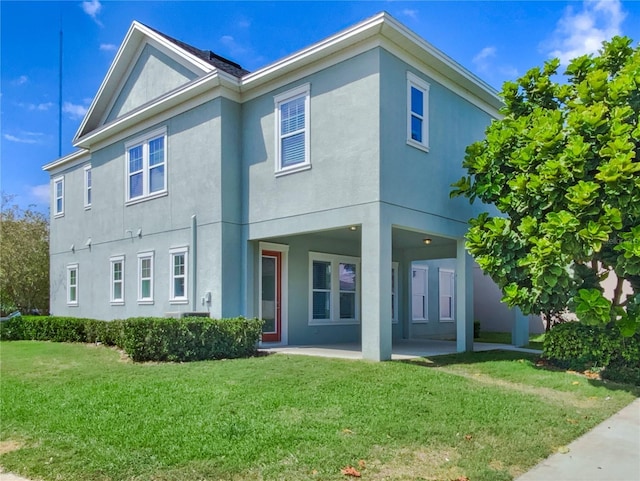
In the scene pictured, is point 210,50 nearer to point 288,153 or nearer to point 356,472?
point 288,153

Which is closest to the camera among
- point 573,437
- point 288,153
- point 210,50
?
point 573,437

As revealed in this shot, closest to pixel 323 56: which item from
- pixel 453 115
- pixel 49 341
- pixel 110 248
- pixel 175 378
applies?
pixel 453 115

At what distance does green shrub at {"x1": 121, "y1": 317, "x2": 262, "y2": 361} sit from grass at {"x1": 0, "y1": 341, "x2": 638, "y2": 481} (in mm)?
550

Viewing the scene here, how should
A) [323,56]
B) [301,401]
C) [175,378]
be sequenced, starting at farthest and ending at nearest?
[323,56] < [175,378] < [301,401]

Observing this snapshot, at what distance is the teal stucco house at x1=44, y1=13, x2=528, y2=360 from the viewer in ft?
35.1

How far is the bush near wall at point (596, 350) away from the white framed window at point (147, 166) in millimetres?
10669

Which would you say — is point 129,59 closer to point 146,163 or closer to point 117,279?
point 146,163

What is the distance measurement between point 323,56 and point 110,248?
995 cm

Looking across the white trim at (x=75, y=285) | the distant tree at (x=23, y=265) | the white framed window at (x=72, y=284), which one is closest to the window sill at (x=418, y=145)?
the white trim at (x=75, y=285)

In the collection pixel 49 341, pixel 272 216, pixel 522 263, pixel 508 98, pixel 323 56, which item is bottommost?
pixel 49 341

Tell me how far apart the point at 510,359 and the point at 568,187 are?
426cm

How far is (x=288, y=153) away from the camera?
12227 mm

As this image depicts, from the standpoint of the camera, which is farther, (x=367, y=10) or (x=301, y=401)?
(x=367, y=10)

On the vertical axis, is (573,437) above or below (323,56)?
below
